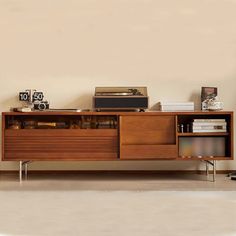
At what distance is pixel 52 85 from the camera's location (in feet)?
14.2

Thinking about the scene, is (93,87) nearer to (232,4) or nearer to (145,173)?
(145,173)

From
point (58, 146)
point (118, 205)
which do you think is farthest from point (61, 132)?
point (118, 205)

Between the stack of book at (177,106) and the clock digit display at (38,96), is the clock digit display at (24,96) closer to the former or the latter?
the clock digit display at (38,96)

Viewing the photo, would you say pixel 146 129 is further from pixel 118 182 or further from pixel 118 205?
pixel 118 205

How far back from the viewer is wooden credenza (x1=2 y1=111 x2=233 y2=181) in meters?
3.91

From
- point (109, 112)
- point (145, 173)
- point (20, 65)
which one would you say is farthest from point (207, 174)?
point (20, 65)

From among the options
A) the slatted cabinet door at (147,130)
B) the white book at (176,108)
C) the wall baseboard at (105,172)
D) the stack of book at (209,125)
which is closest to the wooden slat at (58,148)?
the slatted cabinet door at (147,130)

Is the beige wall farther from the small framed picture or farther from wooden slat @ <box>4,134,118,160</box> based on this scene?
wooden slat @ <box>4,134,118,160</box>

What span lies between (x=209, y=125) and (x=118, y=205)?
4.76ft

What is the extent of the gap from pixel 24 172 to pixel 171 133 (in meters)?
1.52

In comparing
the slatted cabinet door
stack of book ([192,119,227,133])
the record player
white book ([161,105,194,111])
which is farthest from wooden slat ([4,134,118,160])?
stack of book ([192,119,227,133])

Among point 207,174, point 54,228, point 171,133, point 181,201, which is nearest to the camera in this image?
point 54,228

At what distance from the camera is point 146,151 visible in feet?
12.8

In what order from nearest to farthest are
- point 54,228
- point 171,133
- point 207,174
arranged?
1. point 54,228
2. point 171,133
3. point 207,174
